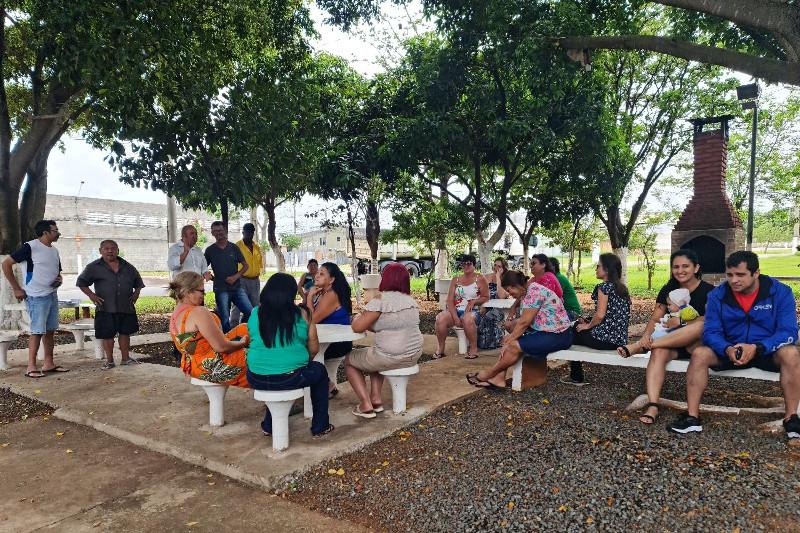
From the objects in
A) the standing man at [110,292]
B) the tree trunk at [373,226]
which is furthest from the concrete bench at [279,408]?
the tree trunk at [373,226]

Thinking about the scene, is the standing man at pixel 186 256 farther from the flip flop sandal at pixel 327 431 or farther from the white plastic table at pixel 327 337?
the flip flop sandal at pixel 327 431

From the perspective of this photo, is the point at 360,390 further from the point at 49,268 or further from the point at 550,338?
the point at 49,268

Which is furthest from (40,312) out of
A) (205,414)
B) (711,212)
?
(711,212)

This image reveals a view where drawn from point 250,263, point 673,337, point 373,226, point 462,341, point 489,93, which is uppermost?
point 489,93

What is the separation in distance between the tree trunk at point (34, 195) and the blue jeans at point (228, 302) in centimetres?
462

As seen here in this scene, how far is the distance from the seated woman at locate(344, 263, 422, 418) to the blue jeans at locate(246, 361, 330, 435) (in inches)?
18.3

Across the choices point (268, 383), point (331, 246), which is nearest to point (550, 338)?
point (268, 383)

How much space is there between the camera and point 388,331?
4.06 metres

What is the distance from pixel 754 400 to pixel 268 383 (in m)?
4.36

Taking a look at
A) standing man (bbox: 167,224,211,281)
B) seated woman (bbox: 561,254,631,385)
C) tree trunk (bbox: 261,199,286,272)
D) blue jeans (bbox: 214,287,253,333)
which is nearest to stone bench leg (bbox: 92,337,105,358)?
standing man (bbox: 167,224,211,281)

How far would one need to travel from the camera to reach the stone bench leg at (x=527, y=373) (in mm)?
4969

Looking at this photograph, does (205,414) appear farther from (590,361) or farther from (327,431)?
(590,361)

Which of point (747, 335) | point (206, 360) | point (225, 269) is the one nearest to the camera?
point (747, 335)

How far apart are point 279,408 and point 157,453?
1.04 meters
